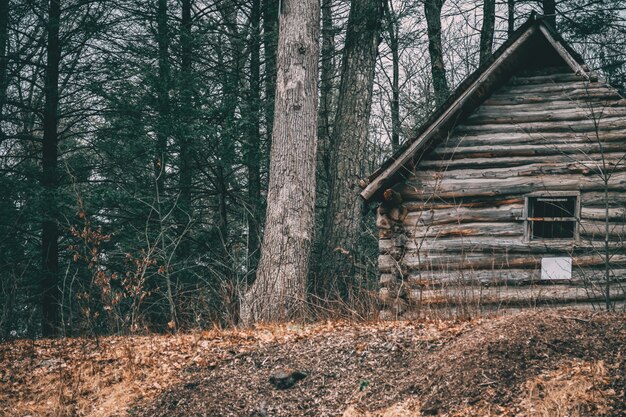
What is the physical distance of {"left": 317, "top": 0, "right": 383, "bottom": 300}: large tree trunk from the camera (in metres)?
11.5

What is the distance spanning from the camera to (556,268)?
9.08 metres

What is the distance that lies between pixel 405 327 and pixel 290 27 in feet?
16.8

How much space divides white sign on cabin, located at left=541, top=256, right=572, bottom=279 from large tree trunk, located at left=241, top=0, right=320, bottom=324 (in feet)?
11.7

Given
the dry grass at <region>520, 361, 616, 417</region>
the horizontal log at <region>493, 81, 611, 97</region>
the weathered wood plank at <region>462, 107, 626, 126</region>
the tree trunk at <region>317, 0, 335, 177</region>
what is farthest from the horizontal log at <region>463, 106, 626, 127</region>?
the tree trunk at <region>317, 0, 335, 177</region>

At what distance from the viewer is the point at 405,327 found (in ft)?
22.0

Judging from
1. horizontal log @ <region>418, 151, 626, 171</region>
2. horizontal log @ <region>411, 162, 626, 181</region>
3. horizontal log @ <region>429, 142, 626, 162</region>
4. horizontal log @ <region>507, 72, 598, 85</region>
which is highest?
horizontal log @ <region>507, 72, 598, 85</region>

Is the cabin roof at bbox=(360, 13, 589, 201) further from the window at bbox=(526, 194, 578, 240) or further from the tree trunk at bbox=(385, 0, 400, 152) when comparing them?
the tree trunk at bbox=(385, 0, 400, 152)

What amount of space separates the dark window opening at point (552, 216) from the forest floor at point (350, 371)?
3250mm

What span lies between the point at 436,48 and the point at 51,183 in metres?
10.8

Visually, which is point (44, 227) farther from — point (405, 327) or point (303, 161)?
point (405, 327)

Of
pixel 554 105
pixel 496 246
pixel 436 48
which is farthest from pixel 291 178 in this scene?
pixel 436 48

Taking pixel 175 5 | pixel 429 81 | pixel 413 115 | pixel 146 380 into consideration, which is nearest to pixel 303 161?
pixel 146 380

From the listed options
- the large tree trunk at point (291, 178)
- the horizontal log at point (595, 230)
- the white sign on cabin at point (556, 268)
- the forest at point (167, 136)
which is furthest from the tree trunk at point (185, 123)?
the horizontal log at point (595, 230)

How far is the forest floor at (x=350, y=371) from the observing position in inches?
188
